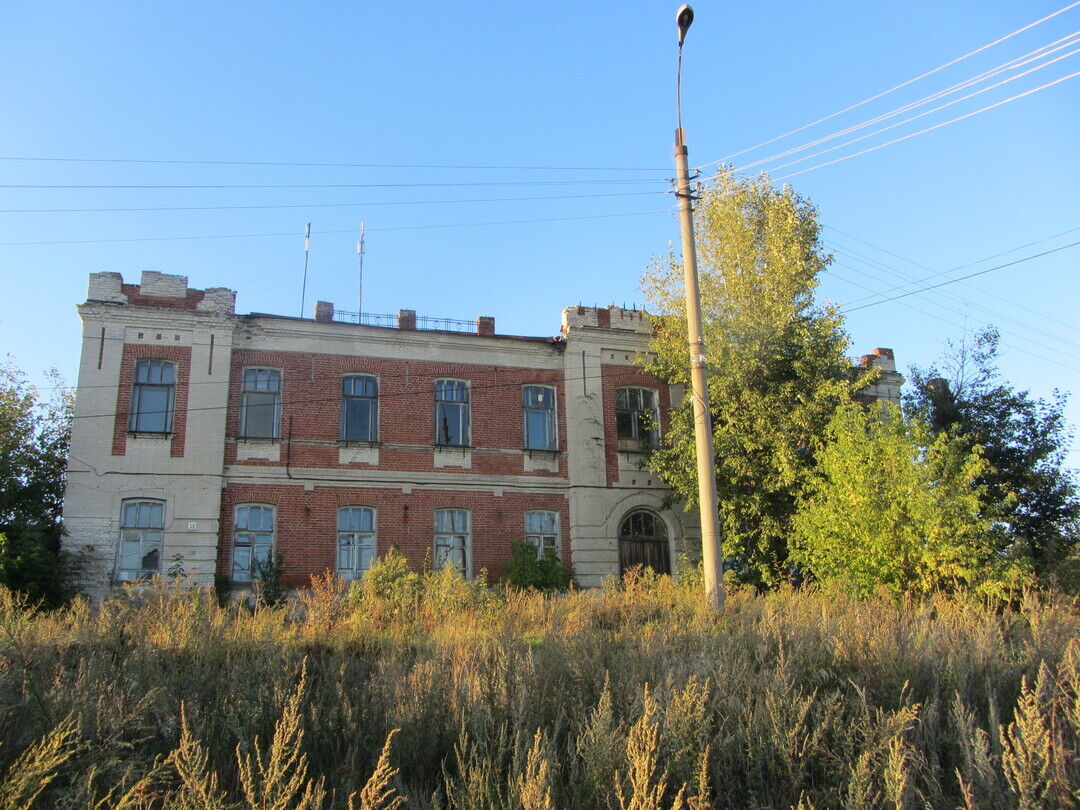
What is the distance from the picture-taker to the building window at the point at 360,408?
2248 cm

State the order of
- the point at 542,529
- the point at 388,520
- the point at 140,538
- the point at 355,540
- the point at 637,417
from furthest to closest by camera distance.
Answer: the point at 637,417
the point at 542,529
the point at 388,520
the point at 355,540
the point at 140,538

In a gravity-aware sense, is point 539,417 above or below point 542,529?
above

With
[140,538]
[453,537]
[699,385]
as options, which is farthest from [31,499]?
[699,385]

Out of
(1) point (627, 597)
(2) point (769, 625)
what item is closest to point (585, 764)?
(2) point (769, 625)

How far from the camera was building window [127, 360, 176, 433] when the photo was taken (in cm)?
2080

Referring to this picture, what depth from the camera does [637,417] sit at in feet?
81.2

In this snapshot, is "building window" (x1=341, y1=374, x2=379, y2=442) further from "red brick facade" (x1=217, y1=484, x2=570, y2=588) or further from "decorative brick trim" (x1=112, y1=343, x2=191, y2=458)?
"decorative brick trim" (x1=112, y1=343, x2=191, y2=458)

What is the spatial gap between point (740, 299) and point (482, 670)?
1661cm

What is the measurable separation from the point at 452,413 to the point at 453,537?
3298mm

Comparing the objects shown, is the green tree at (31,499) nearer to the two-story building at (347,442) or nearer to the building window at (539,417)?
the two-story building at (347,442)

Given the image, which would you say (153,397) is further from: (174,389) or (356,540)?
(356,540)

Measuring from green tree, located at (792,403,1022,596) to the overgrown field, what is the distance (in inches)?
225

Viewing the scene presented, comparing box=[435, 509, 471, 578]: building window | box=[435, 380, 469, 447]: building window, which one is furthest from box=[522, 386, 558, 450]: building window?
box=[435, 509, 471, 578]: building window

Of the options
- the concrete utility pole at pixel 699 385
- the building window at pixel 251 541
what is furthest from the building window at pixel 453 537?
the concrete utility pole at pixel 699 385
